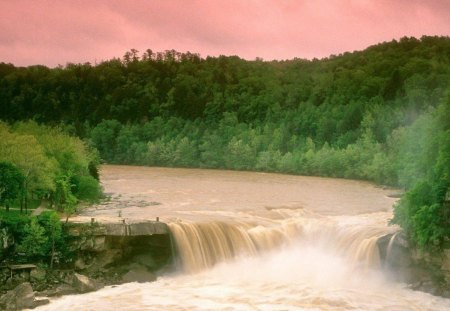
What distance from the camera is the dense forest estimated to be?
103 m

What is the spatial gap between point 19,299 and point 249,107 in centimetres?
11583

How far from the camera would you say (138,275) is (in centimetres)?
3847

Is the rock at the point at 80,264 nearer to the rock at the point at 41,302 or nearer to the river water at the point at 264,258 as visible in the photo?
the river water at the point at 264,258

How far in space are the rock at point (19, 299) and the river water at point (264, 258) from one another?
3.03 ft

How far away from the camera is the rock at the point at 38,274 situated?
116 feet

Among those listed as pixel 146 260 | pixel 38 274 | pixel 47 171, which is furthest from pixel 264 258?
pixel 47 171

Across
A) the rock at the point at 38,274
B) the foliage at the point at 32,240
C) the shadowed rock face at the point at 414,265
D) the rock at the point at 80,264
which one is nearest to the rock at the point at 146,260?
the rock at the point at 80,264

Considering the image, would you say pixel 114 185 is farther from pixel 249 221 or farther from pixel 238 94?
pixel 238 94

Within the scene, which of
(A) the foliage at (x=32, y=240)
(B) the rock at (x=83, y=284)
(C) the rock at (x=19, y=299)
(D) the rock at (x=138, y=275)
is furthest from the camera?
(D) the rock at (x=138, y=275)

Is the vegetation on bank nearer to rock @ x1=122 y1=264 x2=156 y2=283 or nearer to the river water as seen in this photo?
the river water

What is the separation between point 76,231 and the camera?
3800cm

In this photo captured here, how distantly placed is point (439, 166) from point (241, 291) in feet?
46.8

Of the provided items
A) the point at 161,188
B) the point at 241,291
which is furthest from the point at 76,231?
the point at 161,188

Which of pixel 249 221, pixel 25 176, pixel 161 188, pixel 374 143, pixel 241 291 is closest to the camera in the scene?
pixel 241 291
